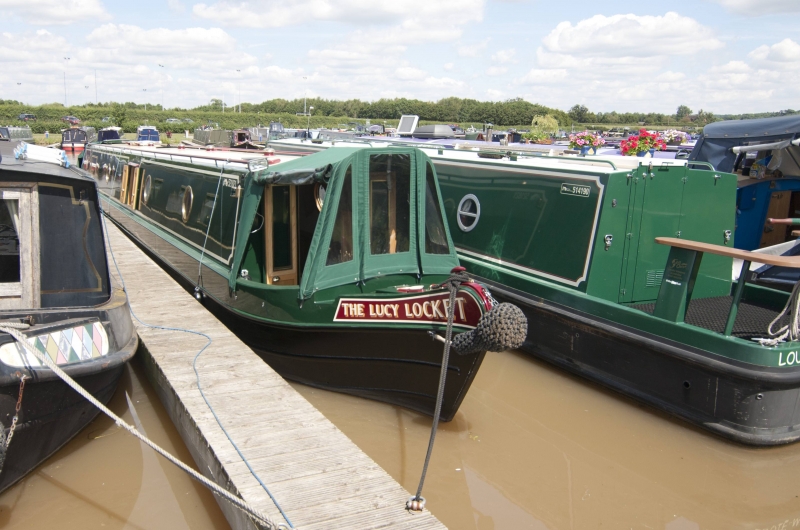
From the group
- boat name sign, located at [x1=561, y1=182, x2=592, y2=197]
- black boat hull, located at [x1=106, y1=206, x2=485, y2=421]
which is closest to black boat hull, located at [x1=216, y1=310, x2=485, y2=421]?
black boat hull, located at [x1=106, y1=206, x2=485, y2=421]

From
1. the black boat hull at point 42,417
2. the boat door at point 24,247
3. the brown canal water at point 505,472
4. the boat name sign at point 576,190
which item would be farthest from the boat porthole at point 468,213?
the boat door at point 24,247

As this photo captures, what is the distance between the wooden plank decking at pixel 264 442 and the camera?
11.9 ft

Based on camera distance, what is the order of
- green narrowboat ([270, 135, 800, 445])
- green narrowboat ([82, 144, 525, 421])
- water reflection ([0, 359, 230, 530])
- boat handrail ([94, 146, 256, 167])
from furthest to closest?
boat handrail ([94, 146, 256, 167])
green narrowboat ([270, 135, 800, 445])
green narrowboat ([82, 144, 525, 421])
water reflection ([0, 359, 230, 530])

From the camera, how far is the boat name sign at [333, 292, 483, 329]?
5.24 metres

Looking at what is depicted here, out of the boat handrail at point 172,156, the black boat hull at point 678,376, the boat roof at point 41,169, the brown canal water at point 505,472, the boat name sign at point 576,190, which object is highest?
the boat handrail at point 172,156

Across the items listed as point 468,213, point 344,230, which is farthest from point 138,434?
point 468,213

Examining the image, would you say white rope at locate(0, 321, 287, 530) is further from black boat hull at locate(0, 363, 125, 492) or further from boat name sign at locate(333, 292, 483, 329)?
boat name sign at locate(333, 292, 483, 329)

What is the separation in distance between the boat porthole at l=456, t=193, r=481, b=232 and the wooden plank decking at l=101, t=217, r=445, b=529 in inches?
153

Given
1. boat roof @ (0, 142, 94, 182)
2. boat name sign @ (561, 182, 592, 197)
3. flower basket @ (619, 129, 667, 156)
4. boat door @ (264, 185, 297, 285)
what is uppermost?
flower basket @ (619, 129, 667, 156)

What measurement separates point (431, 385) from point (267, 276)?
7.35 feet

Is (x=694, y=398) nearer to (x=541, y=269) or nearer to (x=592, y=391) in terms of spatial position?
(x=592, y=391)

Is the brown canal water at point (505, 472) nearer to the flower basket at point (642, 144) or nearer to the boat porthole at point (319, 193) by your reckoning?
the boat porthole at point (319, 193)

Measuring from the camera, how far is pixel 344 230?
20.3ft

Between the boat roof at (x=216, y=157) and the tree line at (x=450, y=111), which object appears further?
the tree line at (x=450, y=111)
